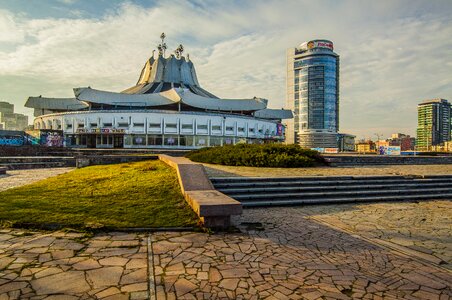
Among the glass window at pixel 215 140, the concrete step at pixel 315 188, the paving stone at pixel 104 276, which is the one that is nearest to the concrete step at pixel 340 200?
the concrete step at pixel 315 188

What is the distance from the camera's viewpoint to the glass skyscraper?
12781 cm

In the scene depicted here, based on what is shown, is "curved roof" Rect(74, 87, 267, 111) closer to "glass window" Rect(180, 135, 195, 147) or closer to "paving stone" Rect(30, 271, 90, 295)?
"glass window" Rect(180, 135, 195, 147)

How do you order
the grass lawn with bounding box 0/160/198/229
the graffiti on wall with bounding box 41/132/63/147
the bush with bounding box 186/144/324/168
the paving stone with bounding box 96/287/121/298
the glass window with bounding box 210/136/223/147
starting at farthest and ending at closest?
the glass window with bounding box 210/136/223/147 < the graffiti on wall with bounding box 41/132/63/147 < the bush with bounding box 186/144/324/168 < the grass lawn with bounding box 0/160/198/229 < the paving stone with bounding box 96/287/121/298

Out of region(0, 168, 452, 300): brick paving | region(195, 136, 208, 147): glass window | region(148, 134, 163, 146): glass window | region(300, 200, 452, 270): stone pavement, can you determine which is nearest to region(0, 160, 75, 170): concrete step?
region(0, 168, 452, 300): brick paving

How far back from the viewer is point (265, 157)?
15555mm

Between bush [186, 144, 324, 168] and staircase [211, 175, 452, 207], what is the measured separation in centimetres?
472

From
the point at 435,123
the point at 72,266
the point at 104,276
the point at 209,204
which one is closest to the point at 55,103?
the point at 209,204

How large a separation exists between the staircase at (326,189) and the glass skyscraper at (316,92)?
12401 centimetres

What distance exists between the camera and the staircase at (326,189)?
9062 millimetres

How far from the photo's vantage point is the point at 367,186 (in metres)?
10.5

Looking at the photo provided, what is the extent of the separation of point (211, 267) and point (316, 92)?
443 ft

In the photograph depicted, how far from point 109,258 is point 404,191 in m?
10.1

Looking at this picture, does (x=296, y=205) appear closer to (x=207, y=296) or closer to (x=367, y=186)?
(x=367, y=186)

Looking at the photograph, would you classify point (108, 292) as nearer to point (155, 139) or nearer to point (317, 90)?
point (155, 139)
